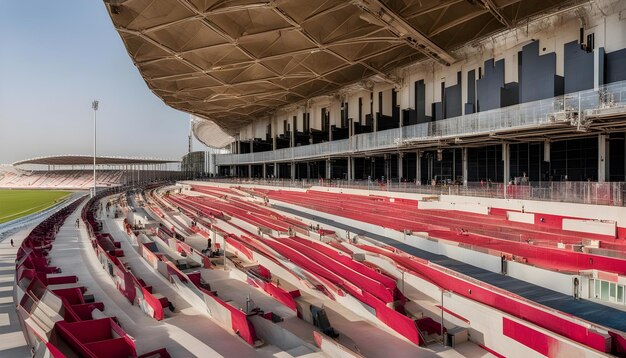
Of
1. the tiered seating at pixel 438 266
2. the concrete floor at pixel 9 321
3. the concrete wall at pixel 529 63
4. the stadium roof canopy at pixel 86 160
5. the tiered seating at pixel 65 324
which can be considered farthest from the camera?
the stadium roof canopy at pixel 86 160

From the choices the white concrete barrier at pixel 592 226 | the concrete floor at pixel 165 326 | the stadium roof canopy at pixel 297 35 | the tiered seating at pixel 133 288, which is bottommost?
the concrete floor at pixel 165 326

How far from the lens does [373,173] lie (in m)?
38.5

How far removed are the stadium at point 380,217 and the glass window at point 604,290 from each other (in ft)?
0.14

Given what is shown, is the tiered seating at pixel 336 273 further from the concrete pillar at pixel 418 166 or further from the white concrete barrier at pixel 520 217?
the concrete pillar at pixel 418 166

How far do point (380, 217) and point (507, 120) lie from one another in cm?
869

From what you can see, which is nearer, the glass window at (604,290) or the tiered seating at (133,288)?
the glass window at (604,290)

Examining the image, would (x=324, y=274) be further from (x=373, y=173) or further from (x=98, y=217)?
(x=373, y=173)

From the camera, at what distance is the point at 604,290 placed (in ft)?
26.7

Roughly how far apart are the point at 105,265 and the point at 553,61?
24.3m

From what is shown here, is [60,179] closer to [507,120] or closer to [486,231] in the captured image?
[507,120]

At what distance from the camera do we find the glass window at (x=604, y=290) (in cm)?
809

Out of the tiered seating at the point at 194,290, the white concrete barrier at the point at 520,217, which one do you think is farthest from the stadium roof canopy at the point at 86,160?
the white concrete barrier at the point at 520,217

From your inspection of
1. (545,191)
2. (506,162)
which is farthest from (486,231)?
(506,162)

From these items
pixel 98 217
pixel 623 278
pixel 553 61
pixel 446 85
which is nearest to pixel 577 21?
pixel 553 61
